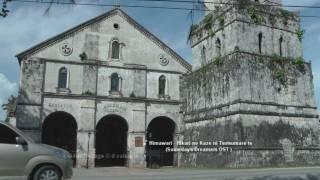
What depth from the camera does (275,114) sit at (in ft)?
98.5

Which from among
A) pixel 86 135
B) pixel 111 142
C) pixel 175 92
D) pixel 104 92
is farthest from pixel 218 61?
pixel 111 142

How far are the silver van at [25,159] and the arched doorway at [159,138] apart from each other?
931 inches

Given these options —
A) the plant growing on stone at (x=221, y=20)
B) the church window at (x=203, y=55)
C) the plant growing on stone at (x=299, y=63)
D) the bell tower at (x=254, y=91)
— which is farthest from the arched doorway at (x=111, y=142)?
the plant growing on stone at (x=299, y=63)

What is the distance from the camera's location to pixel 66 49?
33875mm

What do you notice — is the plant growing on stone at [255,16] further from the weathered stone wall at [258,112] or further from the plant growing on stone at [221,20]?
the weathered stone wall at [258,112]

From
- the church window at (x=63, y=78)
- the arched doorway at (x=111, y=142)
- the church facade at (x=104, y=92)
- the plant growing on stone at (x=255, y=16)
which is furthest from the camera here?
the arched doorway at (x=111, y=142)

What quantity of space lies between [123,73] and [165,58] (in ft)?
14.0

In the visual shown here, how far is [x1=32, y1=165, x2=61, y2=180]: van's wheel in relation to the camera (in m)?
10.5

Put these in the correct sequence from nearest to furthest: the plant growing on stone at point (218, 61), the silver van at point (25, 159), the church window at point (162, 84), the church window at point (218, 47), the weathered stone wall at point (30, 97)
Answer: the silver van at point (25, 159), the weathered stone wall at point (30, 97), the plant growing on stone at point (218, 61), the church window at point (218, 47), the church window at point (162, 84)

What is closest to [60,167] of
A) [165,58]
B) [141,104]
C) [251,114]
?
[251,114]

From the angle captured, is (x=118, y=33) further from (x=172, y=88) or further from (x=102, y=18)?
(x=172, y=88)

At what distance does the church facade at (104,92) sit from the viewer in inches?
1275

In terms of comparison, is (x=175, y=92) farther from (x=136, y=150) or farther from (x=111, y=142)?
(x=111, y=142)

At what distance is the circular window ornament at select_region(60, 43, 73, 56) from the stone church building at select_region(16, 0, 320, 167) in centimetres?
8
